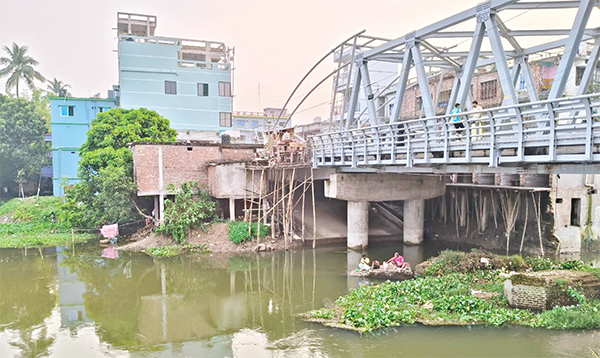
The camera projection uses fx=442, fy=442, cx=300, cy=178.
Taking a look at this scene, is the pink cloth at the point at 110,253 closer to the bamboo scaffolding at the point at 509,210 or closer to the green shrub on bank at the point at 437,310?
the green shrub on bank at the point at 437,310

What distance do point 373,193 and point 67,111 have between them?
90.0 ft

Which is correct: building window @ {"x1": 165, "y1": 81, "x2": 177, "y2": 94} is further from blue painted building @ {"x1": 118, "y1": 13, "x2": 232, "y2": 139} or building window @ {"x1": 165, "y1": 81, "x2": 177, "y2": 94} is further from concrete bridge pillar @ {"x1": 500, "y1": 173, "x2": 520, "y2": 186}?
concrete bridge pillar @ {"x1": 500, "y1": 173, "x2": 520, "y2": 186}

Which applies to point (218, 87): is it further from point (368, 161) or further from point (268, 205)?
point (368, 161)

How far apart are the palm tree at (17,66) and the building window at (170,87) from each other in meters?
17.0

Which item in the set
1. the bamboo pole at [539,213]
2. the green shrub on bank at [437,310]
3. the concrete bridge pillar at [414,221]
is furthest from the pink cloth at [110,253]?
the bamboo pole at [539,213]

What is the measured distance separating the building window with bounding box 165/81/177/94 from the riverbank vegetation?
1105 inches

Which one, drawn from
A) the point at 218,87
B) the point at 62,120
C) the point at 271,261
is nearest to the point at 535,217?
the point at 271,261

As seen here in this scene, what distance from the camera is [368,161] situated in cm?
1698

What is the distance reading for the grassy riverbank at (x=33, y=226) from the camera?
76.0ft

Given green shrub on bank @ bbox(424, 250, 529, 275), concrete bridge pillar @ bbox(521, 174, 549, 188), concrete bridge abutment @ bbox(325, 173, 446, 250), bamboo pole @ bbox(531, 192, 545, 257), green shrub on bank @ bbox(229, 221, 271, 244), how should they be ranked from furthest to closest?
green shrub on bank @ bbox(229, 221, 271, 244)
concrete bridge abutment @ bbox(325, 173, 446, 250)
concrete bridge pillar @ bbox(521, 174, 549, 188)
bamboo pole @ bbox(531, 192, 545, 257)
green shrub on bank @ bbox(424, 250, 529, 275)

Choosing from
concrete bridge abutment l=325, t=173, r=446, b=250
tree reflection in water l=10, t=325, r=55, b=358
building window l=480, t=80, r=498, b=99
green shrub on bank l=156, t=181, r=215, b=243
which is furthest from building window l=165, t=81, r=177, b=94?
tree reflection in water l=10, t=325, r=55, b=358

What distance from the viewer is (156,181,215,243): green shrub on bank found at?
2167 centimetres

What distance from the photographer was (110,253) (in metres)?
20.8

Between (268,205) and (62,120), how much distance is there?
22.4 meters
